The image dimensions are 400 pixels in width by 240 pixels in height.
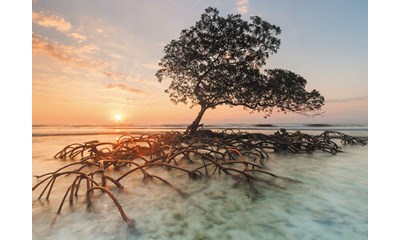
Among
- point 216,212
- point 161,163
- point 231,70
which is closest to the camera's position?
point 216,212

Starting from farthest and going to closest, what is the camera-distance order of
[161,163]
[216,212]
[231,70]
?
1. [231,70]
2. [161,163]
3. [216,212]

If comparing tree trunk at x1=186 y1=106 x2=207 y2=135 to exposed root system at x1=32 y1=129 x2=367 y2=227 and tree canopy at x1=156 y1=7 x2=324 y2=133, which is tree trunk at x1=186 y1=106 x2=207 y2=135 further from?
exposed root system at x1=32 y1=129 x2=367 y2=227

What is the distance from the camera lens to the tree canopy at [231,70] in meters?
7.12

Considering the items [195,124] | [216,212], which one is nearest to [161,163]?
[216,212]

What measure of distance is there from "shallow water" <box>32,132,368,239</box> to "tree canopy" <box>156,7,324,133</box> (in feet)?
15.5

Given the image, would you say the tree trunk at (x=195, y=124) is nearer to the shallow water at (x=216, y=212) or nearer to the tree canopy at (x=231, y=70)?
the tree canopy at (x=231, y=70)

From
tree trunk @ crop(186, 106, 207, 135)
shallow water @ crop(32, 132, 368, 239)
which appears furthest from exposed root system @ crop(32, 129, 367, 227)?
tree trunk @ crop(186, 106, 207, 135)

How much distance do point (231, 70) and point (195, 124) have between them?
1.94 meters

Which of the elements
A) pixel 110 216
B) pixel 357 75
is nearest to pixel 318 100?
pixel 357 75

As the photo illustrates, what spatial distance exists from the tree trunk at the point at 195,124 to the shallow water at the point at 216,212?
4.47 meters

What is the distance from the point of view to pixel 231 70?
745cm

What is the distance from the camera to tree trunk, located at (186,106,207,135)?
24.1 feet

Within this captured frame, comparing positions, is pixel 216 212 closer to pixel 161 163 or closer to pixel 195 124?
pixel 161 163

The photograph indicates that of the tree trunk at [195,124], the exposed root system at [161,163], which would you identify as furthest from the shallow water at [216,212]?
the tree trunk at [195,124]
